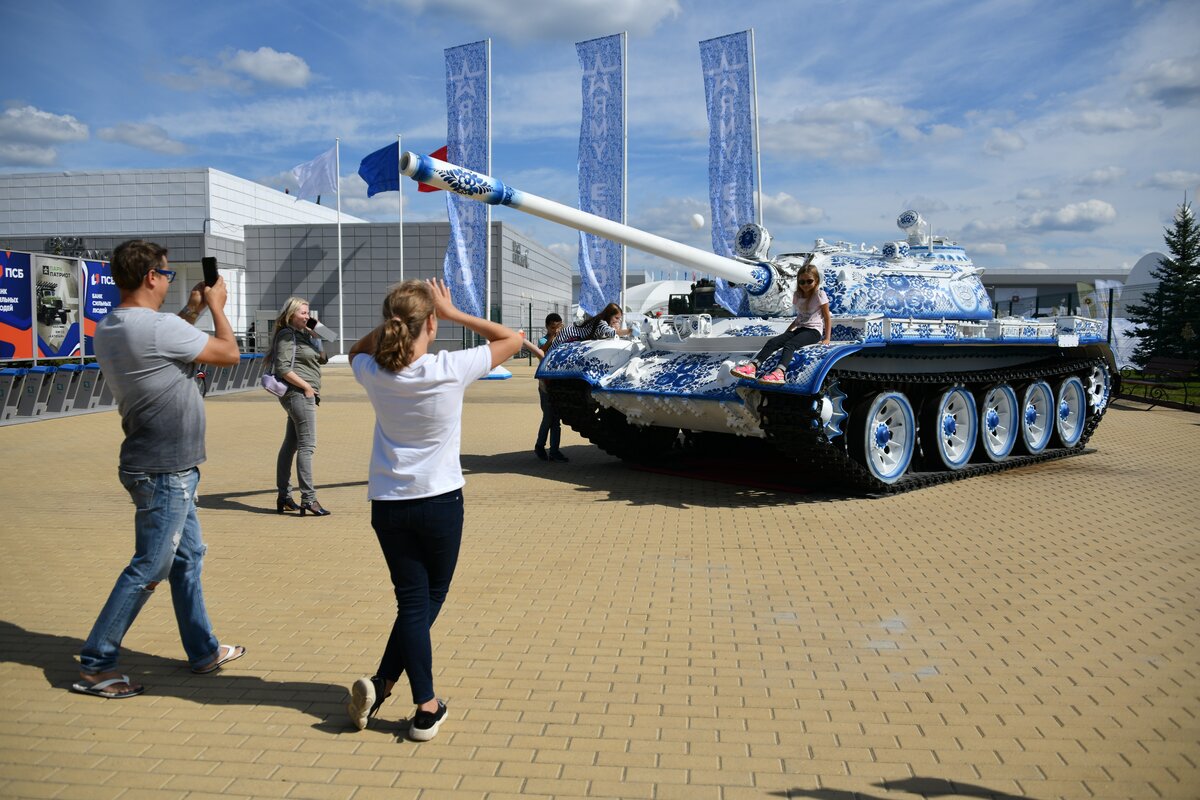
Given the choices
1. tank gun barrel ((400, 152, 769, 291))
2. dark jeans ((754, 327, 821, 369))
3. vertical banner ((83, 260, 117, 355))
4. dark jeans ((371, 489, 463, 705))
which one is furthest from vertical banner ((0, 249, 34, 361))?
dark jeans ((371, 489, 463, 705))

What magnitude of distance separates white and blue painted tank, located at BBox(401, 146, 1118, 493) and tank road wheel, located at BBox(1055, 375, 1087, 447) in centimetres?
3

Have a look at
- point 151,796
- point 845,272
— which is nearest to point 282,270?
point 845,272

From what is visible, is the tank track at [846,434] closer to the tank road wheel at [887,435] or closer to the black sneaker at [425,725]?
the tank road wheel at [887,435]

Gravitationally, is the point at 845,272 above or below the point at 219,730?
above

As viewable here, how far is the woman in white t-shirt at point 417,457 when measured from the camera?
3344 mm

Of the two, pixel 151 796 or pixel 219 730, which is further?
pixel 219 730

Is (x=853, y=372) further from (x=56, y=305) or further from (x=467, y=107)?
(x=467, y=107)

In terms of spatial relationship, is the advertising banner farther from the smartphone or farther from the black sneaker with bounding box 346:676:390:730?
the black sneaker with bounding box 346:676:390:730

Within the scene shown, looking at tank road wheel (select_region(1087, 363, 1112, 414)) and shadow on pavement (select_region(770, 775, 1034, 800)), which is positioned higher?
tank road wheel (select_region(1087, 363, 1112, 414))

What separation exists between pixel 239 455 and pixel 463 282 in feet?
46.3

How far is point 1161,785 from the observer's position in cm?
317

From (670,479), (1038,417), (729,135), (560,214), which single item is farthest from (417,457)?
(729,135)

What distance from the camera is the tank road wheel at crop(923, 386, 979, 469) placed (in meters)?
9.45

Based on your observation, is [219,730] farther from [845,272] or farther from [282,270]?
[282,270]
